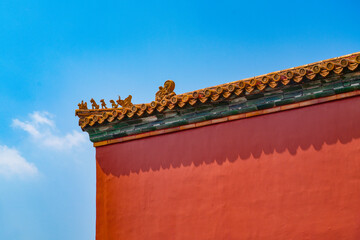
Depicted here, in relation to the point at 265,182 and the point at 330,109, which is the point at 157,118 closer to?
the point at 265,182

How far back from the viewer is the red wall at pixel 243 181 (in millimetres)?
5672

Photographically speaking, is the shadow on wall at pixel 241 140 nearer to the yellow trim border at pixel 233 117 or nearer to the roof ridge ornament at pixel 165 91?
the yellow trim border at pixel 233 117

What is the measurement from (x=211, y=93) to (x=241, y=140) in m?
Answer: 0.77

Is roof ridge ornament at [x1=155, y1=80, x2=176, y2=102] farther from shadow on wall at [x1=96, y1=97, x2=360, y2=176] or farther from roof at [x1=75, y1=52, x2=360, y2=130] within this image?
shadow on wall at [x1=96, y1=97, x2=360, y2=176]

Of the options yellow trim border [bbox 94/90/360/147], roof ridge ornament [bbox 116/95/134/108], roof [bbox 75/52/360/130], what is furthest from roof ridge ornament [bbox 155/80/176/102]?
roof ridge ornament [bbox 116/95/134/108]

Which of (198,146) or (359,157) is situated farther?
(198,146)

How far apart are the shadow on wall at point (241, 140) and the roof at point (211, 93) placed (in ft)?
1.25

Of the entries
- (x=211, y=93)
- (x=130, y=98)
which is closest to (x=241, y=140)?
(x=211, y=93)

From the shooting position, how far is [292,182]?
19.4 ft

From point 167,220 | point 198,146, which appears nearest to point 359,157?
point 198,146

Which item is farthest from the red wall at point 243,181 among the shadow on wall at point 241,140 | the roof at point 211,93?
the roof at point 211,93

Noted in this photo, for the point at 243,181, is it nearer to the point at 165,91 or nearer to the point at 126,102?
the point at 165,91

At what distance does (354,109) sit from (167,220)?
290 cm

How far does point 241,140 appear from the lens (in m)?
6.39
